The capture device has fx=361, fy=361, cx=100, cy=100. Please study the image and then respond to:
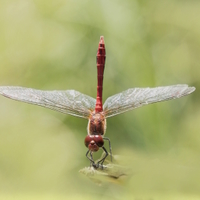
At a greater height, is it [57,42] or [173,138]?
[57,42]

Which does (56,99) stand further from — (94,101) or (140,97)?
(140,97)

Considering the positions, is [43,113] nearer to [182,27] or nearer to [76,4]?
[76,4]

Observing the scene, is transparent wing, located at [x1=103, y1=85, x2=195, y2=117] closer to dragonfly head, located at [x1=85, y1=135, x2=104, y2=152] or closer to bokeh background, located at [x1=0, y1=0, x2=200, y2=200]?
dragonfly head, located at [x1=85, y1=135, x2=104, y2=152]

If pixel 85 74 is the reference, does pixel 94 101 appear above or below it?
below

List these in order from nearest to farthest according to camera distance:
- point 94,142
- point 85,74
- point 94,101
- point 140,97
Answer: point 94,142 → point 140,97 → point 94,101 → point 85,74

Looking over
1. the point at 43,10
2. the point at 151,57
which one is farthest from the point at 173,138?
the point at 43,10

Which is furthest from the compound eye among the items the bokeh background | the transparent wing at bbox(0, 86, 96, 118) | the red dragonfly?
the bokeh background

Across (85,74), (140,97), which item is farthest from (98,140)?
(85,74)

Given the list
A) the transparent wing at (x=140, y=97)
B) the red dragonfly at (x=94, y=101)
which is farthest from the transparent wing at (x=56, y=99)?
the transparent wing at (x=140, y=97)
